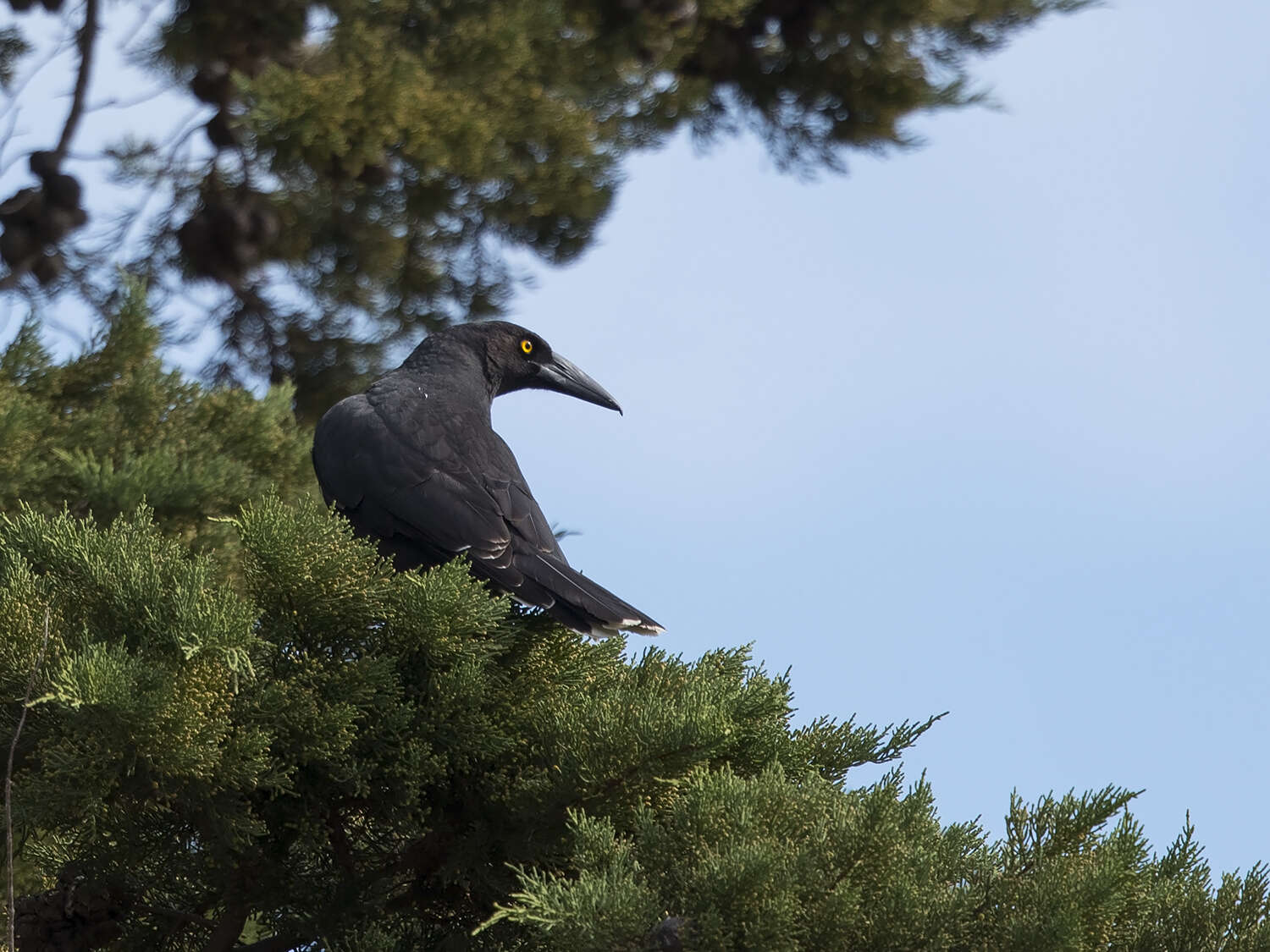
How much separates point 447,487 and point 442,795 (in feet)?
2.81

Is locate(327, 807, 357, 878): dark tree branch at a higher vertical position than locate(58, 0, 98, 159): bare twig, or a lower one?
lower

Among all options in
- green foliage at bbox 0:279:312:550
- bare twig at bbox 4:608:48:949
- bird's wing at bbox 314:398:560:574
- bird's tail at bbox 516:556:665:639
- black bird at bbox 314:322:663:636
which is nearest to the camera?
bare twig at bbox 4:608:48:949

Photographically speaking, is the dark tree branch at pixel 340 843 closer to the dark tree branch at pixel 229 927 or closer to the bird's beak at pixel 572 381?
the dark tree branch at pixel 229 927

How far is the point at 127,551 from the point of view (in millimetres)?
2684

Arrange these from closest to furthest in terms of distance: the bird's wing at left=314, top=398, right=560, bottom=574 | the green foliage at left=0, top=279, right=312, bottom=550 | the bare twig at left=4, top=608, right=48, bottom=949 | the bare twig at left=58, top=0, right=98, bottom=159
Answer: the bare twig at left=4, top=608, right=48, bottom=949 → the bird's wing at left=314, top=398, right=560, bottom=574 → the green foliage at left=0, top=279, right=312, bottom=550 → the bare twig at left=58, top=0, right=98, bottom=159

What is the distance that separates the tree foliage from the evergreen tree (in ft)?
11.8

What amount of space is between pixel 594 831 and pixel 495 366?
7.03 feet

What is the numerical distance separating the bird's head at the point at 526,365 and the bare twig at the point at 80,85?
295cm

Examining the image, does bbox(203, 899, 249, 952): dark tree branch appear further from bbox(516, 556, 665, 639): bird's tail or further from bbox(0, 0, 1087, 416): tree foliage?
bbox(0, 0, 1087, 416): tree foliage

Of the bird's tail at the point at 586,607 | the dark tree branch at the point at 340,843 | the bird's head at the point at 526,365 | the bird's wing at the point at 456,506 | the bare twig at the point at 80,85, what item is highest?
the bare twig at the point at 80,85

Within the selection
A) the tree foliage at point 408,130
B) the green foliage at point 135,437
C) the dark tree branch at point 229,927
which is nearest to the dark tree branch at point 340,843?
the dark tree branch at point 229,927

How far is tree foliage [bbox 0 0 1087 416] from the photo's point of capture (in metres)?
6.23

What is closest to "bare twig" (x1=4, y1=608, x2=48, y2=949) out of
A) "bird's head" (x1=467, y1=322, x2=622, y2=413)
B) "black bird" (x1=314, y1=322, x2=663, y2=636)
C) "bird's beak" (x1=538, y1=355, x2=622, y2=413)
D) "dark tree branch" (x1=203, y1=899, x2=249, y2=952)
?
"dark tree branch" (x1=203, y1=899, x2=249, y2=952)

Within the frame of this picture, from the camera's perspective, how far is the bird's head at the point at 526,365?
4273 mm
